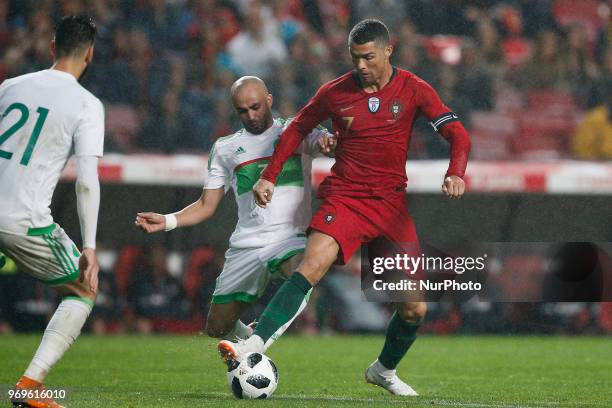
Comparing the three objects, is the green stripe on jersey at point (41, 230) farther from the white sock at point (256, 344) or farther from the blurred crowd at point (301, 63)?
the blurred crowd at point (301, 63)

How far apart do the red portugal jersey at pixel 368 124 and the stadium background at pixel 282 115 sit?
6159mm

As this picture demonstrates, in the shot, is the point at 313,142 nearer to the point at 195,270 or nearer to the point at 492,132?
the point at 195,270

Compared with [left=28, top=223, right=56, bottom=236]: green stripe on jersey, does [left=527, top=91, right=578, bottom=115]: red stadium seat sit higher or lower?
lower

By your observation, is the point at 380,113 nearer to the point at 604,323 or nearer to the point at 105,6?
the point at 604,323

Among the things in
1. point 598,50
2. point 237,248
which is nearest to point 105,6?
point 598,50

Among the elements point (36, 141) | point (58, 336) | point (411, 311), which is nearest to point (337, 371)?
point (411, 311)

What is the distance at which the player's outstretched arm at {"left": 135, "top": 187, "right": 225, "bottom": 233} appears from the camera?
7.29 metres

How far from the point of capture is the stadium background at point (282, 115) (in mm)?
13953

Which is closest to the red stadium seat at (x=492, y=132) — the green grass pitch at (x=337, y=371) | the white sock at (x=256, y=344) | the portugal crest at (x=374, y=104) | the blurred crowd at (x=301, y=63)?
the blurred crowd at (x=301, y=63)

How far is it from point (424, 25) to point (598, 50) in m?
2.52

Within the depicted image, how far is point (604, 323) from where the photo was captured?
1463 cm

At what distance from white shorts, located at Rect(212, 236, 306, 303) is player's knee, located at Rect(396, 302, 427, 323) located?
0.76 m

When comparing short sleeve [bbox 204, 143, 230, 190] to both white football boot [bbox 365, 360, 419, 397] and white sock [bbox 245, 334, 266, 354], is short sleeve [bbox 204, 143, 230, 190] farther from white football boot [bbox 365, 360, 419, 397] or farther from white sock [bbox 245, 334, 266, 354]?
white football boot [bbox 365, 360, 419, 397]

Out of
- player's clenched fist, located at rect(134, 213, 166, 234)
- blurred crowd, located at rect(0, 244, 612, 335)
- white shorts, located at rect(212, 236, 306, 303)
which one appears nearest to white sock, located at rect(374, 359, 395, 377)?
white shorts, located at rect(212, 236, 306, 303)
